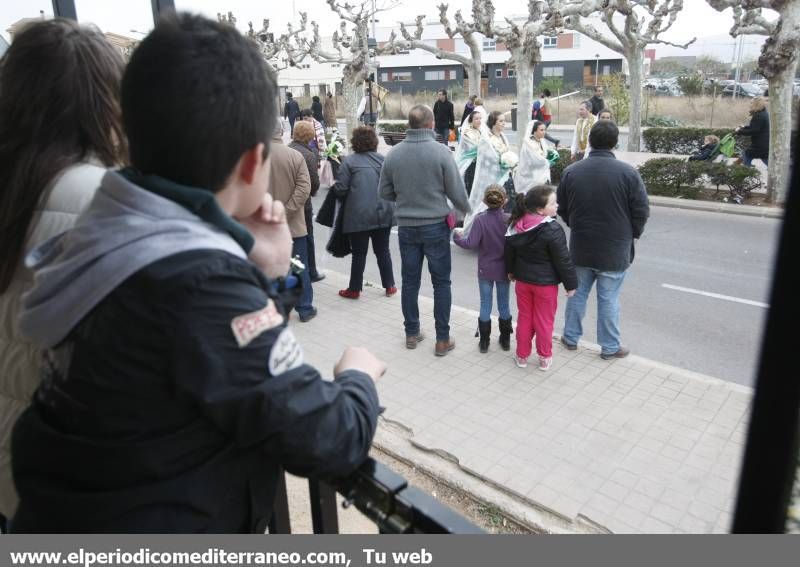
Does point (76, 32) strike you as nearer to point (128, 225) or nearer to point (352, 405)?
point (128, 225)

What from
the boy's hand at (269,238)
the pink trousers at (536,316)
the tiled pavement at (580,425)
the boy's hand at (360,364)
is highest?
the boy's hand at (269,238)

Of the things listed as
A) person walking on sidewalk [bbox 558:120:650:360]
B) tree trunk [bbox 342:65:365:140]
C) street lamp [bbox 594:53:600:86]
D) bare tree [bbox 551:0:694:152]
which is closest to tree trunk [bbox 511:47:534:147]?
bare tree [bbox 551:0:694:152]

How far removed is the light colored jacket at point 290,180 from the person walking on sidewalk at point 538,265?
1.95m

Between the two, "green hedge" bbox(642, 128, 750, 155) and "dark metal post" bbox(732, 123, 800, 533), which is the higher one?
"dark metal post" bbox(732, 123, 800, 533)

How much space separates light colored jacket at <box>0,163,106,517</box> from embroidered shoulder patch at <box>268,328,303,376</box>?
0.70m

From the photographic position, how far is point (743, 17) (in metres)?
14.3

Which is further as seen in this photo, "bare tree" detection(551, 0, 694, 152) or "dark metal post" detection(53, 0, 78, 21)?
"bare tree" detection(551, 0, 694, 152)

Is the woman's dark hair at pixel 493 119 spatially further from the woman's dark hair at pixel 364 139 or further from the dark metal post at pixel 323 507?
the dark metal post at pixel 323 507

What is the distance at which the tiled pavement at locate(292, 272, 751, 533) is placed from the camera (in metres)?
3.48

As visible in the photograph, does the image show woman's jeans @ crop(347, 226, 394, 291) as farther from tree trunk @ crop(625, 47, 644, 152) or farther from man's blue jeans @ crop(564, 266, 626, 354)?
tree trunk @ crop(625, 47, 644, 152)

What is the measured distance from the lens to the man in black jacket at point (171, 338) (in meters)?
1.01

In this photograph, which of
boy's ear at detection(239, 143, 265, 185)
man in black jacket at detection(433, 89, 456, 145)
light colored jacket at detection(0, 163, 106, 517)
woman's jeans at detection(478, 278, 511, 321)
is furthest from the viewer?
man in black jacket at detection(433, 89, 456, 145)

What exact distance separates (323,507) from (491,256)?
4022mm

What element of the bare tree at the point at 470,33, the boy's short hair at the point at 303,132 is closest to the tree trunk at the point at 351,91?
the bare tree at the point at 470,33
